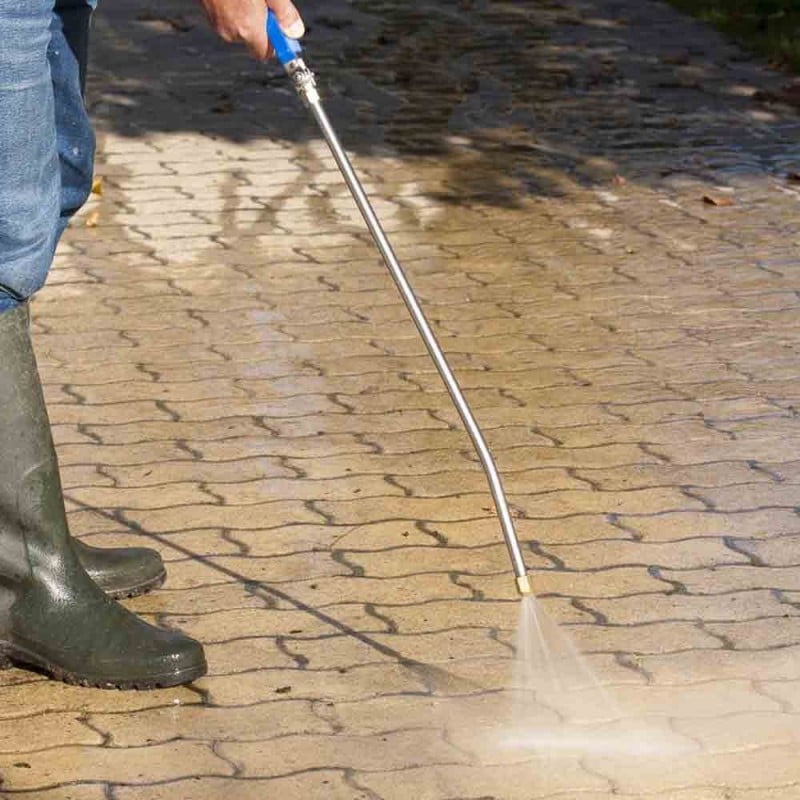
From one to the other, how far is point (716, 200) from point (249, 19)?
460cm

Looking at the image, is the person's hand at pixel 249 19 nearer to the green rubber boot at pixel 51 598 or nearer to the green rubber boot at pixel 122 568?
the green rubber boot at pixel 51 598

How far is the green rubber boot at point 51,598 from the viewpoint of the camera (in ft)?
13.1

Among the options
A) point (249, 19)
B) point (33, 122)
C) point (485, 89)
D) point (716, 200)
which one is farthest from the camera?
point (485, 89)

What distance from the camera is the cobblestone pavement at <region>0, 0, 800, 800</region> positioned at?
→ 3891 millimetres

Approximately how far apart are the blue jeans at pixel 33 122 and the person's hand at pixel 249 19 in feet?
1.05

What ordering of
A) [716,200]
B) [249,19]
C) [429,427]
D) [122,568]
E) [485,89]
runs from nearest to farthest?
1. [249,19]
2. [122,568]
3. [429,427]
4. [716,200]
5. [485,89]

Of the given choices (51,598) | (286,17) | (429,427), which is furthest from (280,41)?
(429,427)

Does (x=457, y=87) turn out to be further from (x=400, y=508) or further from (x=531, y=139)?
(x=400, y=508)

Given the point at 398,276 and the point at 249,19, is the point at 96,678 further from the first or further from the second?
the point at 249,19

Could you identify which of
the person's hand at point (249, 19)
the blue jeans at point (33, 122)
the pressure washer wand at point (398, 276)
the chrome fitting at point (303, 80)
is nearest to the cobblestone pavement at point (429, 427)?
the pressure washer wand at point (398, 276)

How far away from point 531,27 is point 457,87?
1996 millimetres

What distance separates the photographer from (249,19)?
385 centimetres

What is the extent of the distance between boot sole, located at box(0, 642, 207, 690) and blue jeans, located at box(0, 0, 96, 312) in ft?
2.42

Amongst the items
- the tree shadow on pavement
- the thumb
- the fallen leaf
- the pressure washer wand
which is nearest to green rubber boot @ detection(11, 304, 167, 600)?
the pressure washer wand
